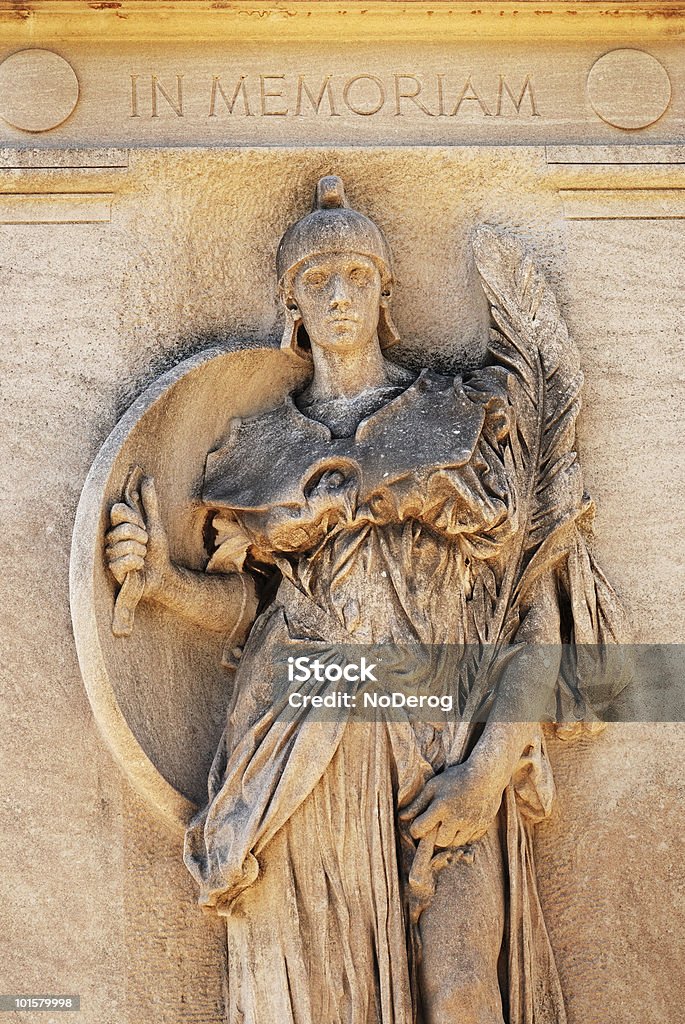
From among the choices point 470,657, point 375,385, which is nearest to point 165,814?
point 470,657

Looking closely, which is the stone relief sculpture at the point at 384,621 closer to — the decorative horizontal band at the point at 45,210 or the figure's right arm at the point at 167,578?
the figure's right arm at the point at 167,578

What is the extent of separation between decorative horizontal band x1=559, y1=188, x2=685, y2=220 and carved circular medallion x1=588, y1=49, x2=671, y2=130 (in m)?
0.27

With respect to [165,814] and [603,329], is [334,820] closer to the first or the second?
[165,814]

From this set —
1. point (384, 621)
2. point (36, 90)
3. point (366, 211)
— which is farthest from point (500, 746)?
point (36, 90)

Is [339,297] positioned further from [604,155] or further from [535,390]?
[604,155]

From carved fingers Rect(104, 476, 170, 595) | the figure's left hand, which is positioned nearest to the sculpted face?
carved fingers Rect(104, 476, 170, 595)

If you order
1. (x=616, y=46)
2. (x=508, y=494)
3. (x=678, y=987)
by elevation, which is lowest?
(x=678, y=987)

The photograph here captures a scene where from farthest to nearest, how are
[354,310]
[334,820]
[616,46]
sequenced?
[616,46]
[354,310]
[334,820]

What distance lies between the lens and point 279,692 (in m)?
7.15

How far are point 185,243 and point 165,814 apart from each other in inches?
80.0

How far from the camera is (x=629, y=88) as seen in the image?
8039mm

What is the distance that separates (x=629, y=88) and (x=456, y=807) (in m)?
2.76

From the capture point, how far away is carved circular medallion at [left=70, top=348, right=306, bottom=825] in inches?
279

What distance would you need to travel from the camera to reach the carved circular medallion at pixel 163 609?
709 centimetres
